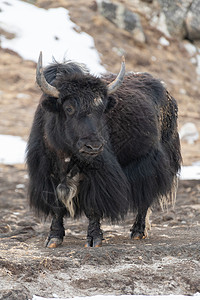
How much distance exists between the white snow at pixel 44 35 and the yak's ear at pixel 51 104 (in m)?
12.5

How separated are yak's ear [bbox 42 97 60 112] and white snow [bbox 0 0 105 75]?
12.5 m

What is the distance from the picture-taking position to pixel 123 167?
16.1 ft

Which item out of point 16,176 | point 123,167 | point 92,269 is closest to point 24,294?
point 92,269

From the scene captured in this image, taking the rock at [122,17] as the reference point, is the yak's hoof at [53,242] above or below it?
above

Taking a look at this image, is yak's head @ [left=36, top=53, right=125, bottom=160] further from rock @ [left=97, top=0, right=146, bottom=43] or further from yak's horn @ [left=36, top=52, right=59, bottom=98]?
rock @ [left=97, top=0, right=146, bottom=43]

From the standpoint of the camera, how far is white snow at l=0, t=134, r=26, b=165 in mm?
10391

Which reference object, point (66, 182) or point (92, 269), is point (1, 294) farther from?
point (66, 182)

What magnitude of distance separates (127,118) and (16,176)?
466 centimetres

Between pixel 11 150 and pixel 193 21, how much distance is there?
11.8 meters

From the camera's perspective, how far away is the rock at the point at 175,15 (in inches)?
797

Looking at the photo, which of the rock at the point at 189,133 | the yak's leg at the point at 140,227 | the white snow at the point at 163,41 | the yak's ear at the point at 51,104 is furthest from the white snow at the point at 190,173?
the white snow at the point at 163,41

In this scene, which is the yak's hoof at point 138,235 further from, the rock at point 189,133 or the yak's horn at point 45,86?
the rock at point 189,133

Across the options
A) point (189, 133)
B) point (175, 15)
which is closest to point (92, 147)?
point (189, 133)

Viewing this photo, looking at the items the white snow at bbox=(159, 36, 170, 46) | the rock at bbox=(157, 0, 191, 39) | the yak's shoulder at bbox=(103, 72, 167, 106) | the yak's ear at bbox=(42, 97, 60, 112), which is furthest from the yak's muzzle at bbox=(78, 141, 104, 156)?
the rock at bbox=(157, 0, 191, 39)
